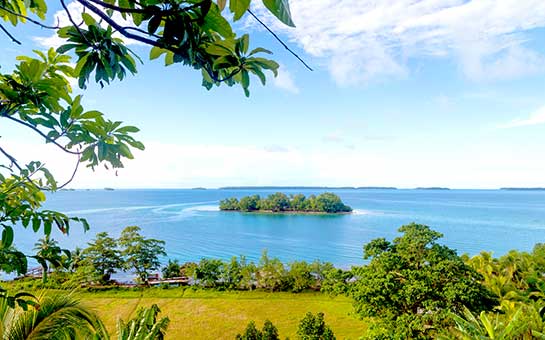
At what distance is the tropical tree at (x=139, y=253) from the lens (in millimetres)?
15594

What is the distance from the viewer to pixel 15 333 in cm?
222

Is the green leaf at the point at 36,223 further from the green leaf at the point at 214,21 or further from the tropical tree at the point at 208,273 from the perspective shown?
the tropical tree at the point at 208,273

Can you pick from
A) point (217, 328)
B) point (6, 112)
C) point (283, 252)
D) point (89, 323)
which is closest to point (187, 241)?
point (283, 252)

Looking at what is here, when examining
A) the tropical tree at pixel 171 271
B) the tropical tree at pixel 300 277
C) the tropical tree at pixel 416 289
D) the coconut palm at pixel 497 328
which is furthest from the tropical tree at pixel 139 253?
the coconut palm at pixel 497 328

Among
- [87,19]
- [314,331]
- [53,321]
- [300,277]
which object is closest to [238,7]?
[87,19]

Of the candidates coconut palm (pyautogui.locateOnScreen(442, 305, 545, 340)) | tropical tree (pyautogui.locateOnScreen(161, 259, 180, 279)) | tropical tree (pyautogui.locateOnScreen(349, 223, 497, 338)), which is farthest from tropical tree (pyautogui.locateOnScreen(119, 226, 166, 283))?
coconut palm (pyautogui.locateOnScreen(442, 305, 545, 340))

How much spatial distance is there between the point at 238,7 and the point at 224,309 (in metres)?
13.3

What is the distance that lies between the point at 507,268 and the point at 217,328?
9.75m

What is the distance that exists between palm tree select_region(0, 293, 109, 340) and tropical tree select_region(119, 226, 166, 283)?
13772 millimetres

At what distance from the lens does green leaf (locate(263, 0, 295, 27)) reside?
1.48 ft

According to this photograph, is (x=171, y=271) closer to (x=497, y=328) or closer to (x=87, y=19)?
(x=497, y=328)

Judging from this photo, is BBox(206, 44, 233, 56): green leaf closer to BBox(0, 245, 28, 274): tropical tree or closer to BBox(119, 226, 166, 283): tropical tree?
BBox(0, 245, 28, 274): tropical tree

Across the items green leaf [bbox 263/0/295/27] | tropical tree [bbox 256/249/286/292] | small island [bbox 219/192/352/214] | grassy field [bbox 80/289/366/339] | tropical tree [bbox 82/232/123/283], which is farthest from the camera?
small island [bbox 219/192/352/214]

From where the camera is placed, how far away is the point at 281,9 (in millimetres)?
460
